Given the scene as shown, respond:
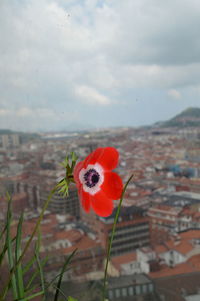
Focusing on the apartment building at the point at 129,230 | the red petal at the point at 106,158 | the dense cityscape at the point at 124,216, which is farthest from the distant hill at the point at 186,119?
the red petal at the point at 106,158

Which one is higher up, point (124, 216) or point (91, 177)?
point (91, 177)

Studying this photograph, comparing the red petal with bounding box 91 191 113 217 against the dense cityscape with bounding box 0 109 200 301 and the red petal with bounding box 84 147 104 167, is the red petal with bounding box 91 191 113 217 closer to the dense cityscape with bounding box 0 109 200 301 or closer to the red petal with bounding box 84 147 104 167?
the red petal with bounding box 84 147 104 167

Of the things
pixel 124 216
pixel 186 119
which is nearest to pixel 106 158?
pixel 124 216

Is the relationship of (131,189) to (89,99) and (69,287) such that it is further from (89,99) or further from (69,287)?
(69,287)

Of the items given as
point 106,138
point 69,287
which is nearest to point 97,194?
point 69,287

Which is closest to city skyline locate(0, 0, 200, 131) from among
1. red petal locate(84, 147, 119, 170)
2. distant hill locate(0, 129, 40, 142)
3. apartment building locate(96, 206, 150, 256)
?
distant hill locate(0, 129, 40, 142)

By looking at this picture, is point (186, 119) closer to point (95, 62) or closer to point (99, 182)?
point (95, 62)

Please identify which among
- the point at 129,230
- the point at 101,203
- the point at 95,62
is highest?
the point at 95,62
